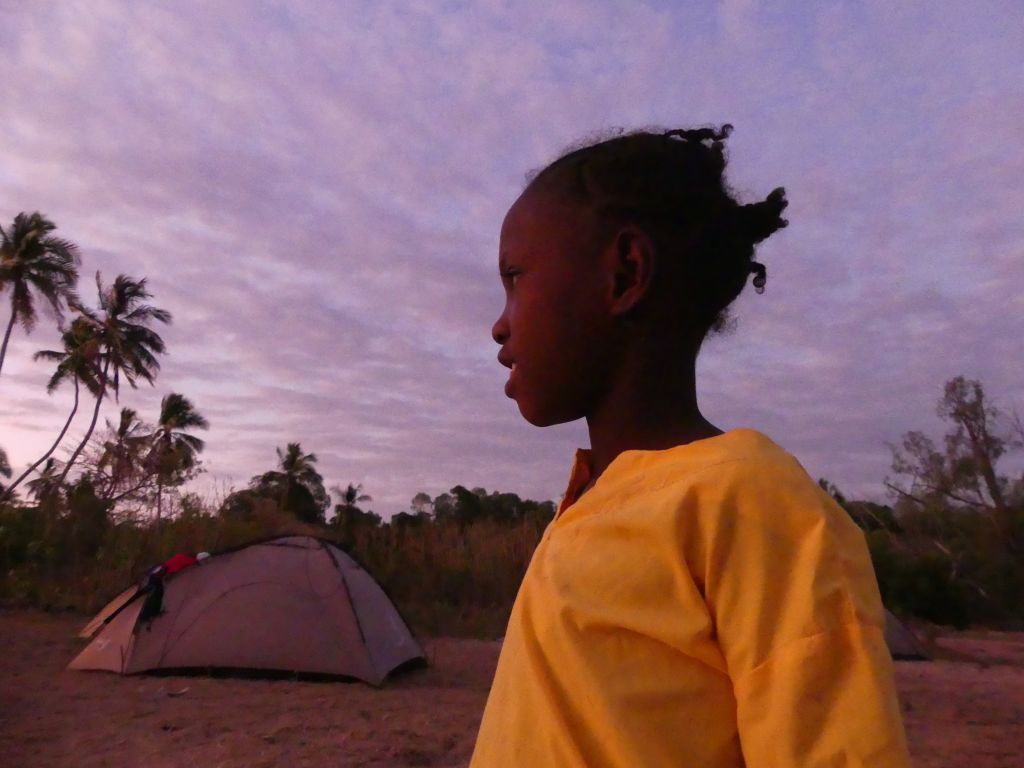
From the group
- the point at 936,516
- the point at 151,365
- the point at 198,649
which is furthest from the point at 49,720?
the point at 151,365

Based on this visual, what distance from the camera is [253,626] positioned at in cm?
727

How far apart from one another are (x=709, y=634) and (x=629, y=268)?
52 cm

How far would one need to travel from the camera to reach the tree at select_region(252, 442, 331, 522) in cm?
3456

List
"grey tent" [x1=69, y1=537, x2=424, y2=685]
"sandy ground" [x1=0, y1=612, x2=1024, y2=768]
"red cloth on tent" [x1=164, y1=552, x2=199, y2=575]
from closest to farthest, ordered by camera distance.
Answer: "sandy ground" [x1=0, y1=612, x2=1024, y2=768] → "grey tent" [x1=69, y1=537, x2=424, y2=685] → "red cloth on tent" [x1=164, y1=552, x2=199, y2=575]

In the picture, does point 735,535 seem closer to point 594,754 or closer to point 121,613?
point 594,754

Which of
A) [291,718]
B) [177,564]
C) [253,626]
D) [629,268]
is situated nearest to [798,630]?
[629,268]

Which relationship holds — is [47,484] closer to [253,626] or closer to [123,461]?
[123,461]

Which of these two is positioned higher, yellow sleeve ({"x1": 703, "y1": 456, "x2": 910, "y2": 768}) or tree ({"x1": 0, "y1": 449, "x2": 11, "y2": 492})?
tree ({"x1": 0, "y1": 449, "x2": 11, "y2": 492})

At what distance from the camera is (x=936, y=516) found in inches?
720

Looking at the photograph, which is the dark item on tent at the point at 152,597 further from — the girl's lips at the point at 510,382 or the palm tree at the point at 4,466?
the palm tree at the point at 4,466

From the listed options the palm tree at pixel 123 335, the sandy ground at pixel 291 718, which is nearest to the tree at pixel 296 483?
the palm tree at pixel 123 335

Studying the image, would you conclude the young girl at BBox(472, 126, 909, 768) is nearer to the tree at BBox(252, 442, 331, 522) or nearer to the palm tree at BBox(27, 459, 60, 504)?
the palm tree at BBox(27, 459, 60, 504)

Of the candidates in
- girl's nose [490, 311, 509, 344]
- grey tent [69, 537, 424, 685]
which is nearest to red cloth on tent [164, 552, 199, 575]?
grey tent [69, 537, 424, 685]

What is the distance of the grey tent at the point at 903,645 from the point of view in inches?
365
